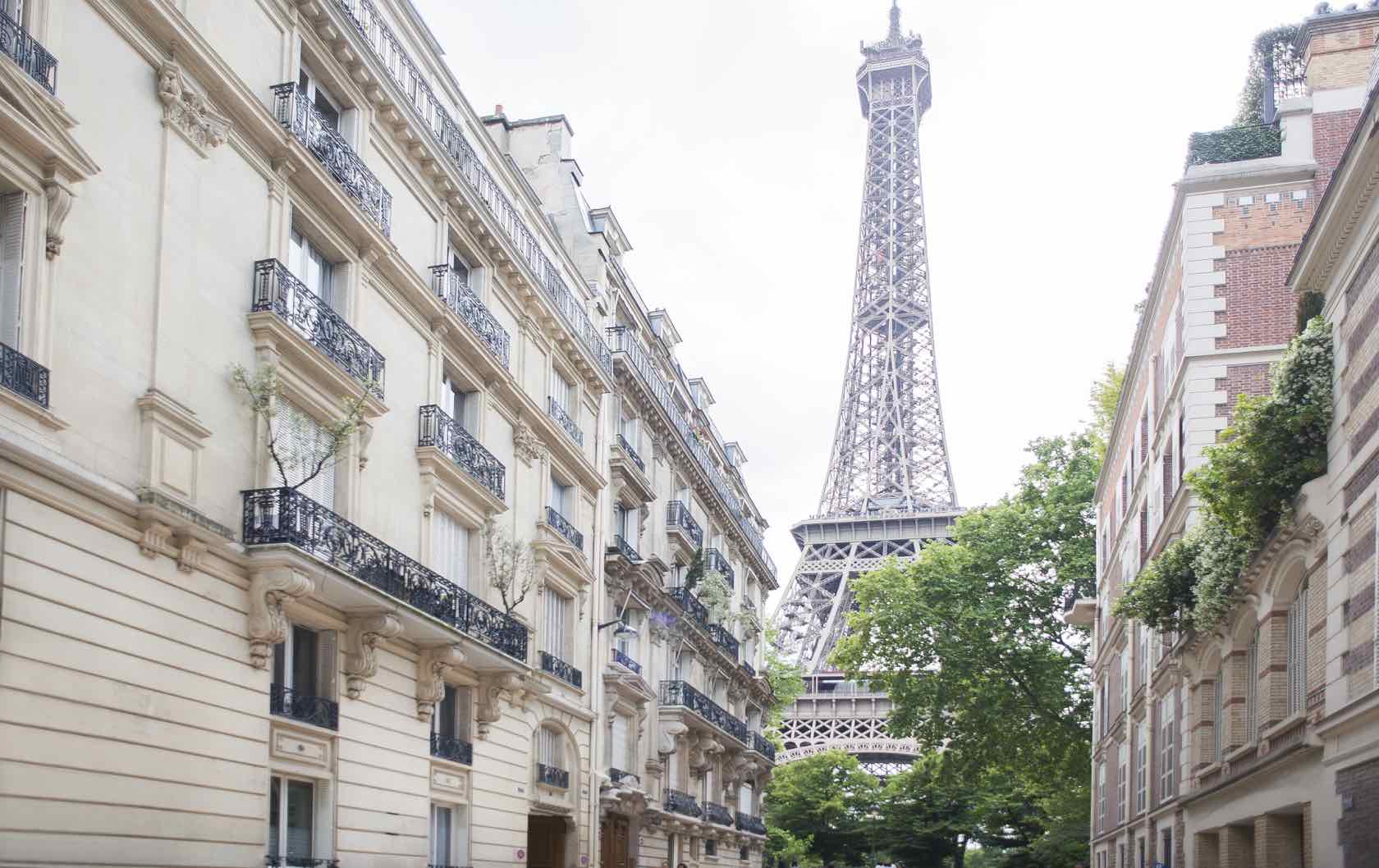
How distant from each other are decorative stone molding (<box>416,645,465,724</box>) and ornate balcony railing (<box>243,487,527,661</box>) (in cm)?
42

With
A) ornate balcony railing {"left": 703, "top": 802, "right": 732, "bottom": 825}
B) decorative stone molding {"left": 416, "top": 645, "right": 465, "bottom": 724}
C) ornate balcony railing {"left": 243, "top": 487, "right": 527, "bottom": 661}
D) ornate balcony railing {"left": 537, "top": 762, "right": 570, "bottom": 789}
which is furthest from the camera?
ornate balcony railing {"left": 703, "top": 802, "right": 732, "bottom": 825}

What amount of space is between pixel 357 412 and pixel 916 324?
4249 inches

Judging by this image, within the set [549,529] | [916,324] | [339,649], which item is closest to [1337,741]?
[339,649]

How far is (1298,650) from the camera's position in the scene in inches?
812

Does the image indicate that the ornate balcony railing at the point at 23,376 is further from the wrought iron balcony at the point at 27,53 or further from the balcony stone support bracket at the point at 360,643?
the balcony stone support bracket at the point at 360,643

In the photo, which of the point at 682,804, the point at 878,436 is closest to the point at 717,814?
the point at 682,804

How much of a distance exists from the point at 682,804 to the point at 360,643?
70.5ft

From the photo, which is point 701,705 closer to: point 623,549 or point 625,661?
point 625,661

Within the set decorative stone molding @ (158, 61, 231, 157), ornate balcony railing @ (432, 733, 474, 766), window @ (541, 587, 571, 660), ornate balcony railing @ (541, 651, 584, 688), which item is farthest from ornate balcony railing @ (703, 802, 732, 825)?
decorative stone molding @ (158, 61, 231, 157)

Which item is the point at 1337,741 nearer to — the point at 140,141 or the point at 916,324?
the point at 140,141

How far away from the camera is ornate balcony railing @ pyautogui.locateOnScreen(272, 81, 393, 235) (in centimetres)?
2059

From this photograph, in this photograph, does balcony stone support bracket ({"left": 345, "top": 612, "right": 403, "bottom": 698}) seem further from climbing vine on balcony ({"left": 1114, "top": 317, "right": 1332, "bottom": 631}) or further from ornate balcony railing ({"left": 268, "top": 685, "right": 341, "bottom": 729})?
climbing vine on balcony ({"left": 1114, "top": 317, "right": 1332, "bottom": 631})

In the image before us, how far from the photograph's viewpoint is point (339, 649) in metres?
21.4

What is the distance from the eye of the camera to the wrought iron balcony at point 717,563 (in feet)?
154
